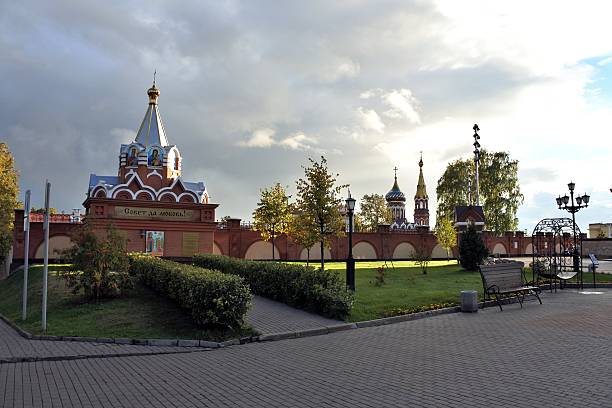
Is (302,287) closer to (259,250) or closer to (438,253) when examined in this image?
(259,250)

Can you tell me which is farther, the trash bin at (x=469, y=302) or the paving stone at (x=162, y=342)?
the trash bin at (x=469, y=302)

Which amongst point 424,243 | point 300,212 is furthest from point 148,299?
point 424,243

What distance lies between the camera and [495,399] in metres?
5.96

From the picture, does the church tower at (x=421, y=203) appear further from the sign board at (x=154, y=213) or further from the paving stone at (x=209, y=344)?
the paving stone at (x=209, y=344)

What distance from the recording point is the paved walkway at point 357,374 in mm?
6055

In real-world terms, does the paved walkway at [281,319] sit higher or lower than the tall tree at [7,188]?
lower

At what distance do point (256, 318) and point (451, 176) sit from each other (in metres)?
52.4

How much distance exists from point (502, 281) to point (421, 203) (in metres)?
76.8

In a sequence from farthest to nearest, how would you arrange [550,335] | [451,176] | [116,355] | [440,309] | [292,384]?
[451,176] < [440,309] < [550,335] < [116,355] < [292,384]

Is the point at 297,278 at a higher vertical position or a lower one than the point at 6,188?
lower

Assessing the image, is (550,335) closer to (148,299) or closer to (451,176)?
(148,299)

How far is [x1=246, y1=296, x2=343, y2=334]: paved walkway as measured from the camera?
11031mm

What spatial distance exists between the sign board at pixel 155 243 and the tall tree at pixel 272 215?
28.3ft

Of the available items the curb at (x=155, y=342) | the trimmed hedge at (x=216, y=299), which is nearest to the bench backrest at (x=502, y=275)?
the trimmed hedge at (x=216, y=299)
